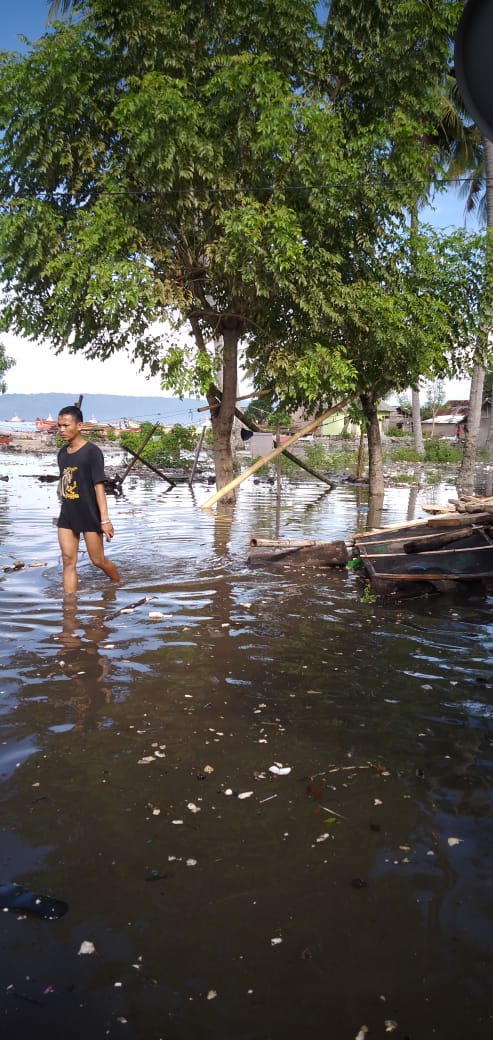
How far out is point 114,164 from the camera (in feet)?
45.4

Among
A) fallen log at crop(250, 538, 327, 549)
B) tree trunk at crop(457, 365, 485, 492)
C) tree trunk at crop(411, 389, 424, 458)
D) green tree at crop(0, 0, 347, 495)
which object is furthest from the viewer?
tree trunk at crop(411, 389, 424, 458)

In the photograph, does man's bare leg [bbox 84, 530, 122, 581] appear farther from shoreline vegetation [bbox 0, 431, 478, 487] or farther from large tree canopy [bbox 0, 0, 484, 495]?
shoreline vegetation [bbox 0, 431, 478, 487]

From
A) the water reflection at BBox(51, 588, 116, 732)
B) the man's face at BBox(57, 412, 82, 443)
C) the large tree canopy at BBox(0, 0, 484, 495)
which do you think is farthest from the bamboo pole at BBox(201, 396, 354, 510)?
the water reflection at BBox(51, 588, 116, 732)

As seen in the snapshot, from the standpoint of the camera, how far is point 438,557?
780cm

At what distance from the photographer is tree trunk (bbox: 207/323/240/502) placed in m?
16.2

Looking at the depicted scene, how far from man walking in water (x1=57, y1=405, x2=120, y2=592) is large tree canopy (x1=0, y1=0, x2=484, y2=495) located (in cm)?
630

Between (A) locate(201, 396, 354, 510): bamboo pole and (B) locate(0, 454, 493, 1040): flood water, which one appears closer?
(B) locate(0, 454, 493, 1040): flood water

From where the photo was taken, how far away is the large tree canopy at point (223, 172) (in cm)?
1225

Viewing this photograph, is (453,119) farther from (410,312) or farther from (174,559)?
(174,559)

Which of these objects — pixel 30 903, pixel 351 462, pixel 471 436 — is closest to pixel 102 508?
pixel 30 903

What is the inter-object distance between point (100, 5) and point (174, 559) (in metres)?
10.9

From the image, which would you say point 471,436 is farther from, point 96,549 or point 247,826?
point 247,826

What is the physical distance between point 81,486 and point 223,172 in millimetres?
8990

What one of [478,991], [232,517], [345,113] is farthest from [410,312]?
[478,991]
